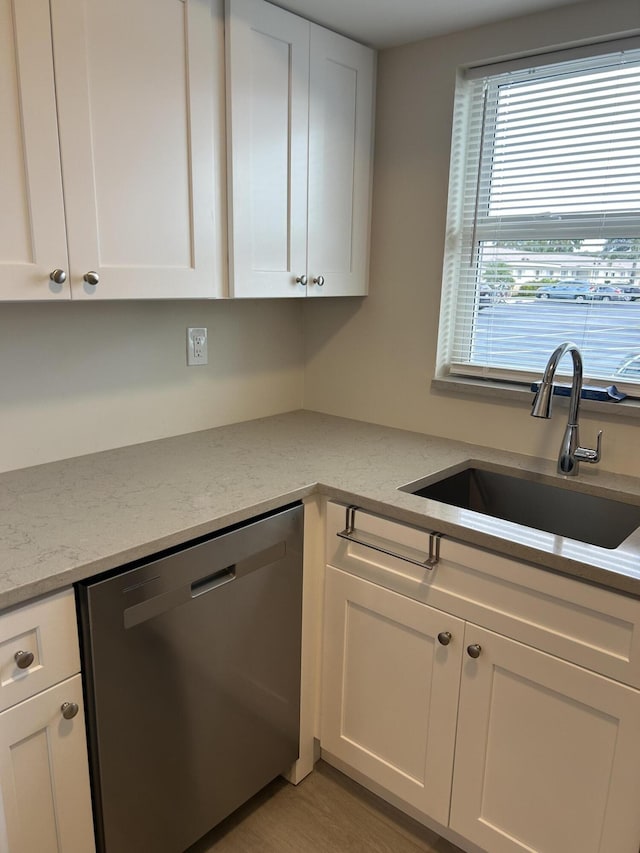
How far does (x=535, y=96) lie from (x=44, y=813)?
2.14 m

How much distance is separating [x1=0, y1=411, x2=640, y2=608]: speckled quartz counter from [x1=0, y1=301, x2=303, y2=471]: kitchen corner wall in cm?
7

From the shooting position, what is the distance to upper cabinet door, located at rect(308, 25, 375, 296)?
188 cm

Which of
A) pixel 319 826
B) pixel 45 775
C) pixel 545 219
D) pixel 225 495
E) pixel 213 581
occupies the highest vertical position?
pixel 545 219

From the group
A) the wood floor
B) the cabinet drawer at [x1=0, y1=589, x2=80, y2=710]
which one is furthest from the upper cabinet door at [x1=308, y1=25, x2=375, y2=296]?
the wood floor

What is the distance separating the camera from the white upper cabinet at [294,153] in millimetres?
1676

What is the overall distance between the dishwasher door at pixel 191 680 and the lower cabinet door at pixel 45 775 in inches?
1.3

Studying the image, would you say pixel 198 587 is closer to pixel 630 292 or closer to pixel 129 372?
pixel 129 372

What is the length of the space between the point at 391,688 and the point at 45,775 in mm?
832

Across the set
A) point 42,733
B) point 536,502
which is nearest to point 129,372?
point 42,733

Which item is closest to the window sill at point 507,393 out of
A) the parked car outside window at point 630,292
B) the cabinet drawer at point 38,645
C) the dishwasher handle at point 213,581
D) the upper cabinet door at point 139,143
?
the parked car outside window at point 630,292

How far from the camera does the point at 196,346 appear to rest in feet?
6.85

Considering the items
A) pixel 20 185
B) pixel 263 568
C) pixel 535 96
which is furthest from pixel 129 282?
pixel 535 96

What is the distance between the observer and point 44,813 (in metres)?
1.21

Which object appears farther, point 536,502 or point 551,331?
point 551,331
